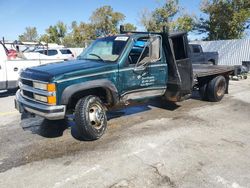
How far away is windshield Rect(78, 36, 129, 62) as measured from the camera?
5.92m

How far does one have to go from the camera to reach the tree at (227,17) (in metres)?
27.4

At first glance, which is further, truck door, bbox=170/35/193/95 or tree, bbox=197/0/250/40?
tree, bbox=197/0/250/40

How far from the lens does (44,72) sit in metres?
5.05

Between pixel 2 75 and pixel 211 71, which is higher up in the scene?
pixel 211 71

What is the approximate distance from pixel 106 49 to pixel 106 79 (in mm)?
1036

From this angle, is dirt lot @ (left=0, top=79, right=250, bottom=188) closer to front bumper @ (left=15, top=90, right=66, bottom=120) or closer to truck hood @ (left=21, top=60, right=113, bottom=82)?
front bumper @ (left=15, top=90, right=66, bottom=120)

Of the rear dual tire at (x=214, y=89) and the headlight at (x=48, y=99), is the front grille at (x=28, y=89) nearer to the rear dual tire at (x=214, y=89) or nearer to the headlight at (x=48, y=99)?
the headlight at (x=48, y=99)

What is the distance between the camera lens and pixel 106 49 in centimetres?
621

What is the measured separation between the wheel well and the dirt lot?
656 mm

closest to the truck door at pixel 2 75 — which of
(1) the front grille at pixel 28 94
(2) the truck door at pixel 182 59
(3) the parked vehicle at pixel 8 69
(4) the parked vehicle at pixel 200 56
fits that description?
(3) the parked vehicle at pixel 8 69

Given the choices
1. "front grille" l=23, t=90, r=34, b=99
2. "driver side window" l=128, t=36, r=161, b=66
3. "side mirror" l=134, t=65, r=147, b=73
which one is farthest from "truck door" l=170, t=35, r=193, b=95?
"front grille" l=23, t=90, r=34, b=99

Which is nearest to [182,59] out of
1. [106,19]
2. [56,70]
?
[56,70]

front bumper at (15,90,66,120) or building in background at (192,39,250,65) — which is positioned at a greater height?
building in background at (192,39,250,65)

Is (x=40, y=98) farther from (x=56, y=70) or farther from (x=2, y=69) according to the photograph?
(x=2, y=69)
